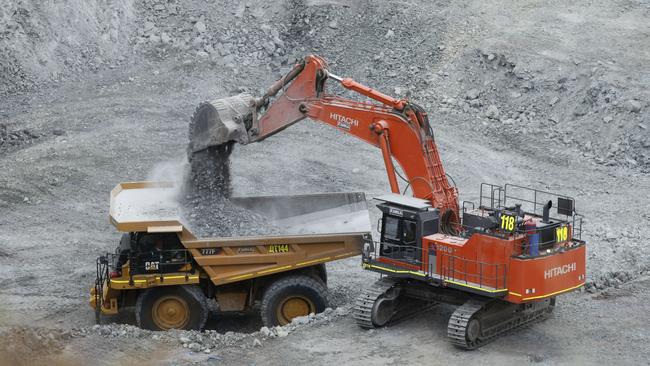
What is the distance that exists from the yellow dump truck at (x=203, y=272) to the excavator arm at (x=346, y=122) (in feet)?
4.28

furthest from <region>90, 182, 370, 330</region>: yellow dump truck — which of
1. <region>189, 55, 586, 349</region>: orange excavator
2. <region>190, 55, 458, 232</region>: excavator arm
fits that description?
<region>190, 55, 458, 232</region>: excavator arm

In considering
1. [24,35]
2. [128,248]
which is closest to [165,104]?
[24,35]

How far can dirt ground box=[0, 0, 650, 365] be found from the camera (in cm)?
1648

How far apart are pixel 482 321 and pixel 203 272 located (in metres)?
4.42

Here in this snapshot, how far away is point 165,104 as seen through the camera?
95.0 feet

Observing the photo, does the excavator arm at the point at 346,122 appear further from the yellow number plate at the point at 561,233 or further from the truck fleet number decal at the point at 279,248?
the truck fleet number decal at the point at 279,248

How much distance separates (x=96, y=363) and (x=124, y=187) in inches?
187

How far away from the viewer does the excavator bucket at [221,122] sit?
18.0 meters

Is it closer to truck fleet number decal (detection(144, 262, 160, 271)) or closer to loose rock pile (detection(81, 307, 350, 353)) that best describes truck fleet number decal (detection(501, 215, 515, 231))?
loose rock pile (detection(81, 307, 350, 353))

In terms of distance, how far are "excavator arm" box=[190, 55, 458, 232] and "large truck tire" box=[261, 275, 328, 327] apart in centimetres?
205

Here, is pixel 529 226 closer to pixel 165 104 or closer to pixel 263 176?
pixel 263 176

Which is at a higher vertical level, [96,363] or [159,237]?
[159,237]

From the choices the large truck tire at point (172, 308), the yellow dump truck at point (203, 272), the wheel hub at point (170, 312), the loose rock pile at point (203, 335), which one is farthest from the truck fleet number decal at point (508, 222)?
the wheel hub at point (170, 312)

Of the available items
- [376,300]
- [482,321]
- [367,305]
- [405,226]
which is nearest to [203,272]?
[367,305]
